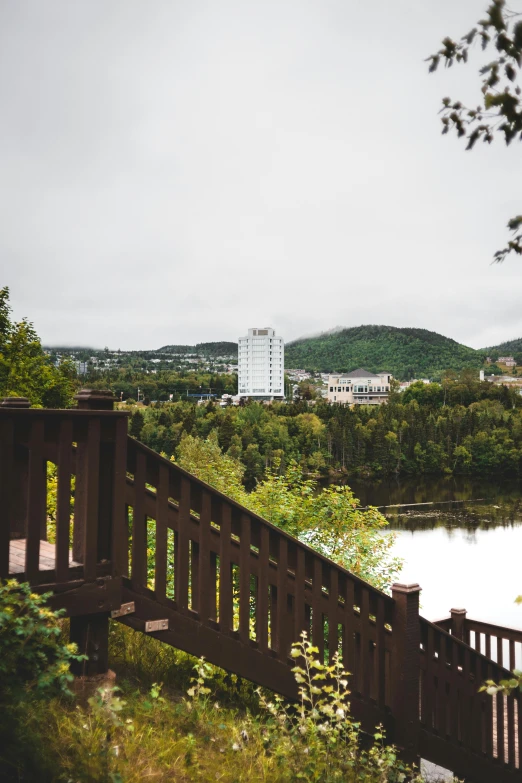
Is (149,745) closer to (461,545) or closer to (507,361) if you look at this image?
(461,545)

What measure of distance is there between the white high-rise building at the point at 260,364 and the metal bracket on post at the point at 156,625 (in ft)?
483

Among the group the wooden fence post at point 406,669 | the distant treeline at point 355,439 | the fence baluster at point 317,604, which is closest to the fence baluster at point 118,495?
the fence baluster at point 317,604

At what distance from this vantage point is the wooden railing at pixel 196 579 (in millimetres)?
2477

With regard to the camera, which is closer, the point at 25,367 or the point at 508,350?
the point at 25,367

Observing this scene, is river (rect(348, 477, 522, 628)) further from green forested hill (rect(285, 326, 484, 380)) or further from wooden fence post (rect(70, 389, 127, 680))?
green forested hill (rect(285, 326, 484, 380))

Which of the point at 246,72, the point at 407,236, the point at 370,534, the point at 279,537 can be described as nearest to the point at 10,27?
the point at 279,537

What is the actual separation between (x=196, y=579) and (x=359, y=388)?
5154 inches

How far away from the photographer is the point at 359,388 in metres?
132

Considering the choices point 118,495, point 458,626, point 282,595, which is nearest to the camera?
point 118,495

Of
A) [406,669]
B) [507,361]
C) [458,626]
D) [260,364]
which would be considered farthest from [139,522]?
[507,361]

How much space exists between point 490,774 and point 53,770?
10.8 feet

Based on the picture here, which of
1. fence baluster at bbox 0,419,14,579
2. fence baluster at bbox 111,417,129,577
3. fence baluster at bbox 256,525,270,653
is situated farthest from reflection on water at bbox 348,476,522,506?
fence baluster at bbox 0,419,14,579

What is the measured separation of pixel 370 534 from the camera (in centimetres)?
969

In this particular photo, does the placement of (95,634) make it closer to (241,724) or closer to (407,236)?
(241,724)
